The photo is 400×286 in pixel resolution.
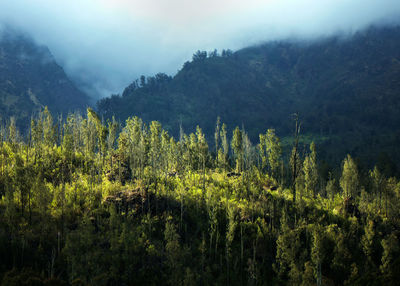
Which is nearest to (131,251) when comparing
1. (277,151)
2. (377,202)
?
(277,151)

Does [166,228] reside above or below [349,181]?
below

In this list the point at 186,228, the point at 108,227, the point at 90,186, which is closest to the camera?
the point at 108,227

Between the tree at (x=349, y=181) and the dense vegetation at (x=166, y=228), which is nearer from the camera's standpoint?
the dense vegetation at (x=166, y=228)

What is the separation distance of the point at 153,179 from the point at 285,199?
3184cm

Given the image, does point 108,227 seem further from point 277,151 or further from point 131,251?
point 277,151

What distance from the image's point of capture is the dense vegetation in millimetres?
39406

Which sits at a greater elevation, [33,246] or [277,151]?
[277,151]

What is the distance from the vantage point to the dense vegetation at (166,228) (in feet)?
129

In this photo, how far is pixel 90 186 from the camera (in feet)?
194

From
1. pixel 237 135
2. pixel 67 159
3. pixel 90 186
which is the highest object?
pixel 237 135

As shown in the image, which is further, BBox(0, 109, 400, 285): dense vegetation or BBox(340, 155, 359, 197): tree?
BBox(340, 155, 359, 197): tree

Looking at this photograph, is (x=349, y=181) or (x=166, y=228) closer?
(x=166, y=228)

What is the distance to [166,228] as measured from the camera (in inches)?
1640

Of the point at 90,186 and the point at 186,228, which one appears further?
the point at 90,186
